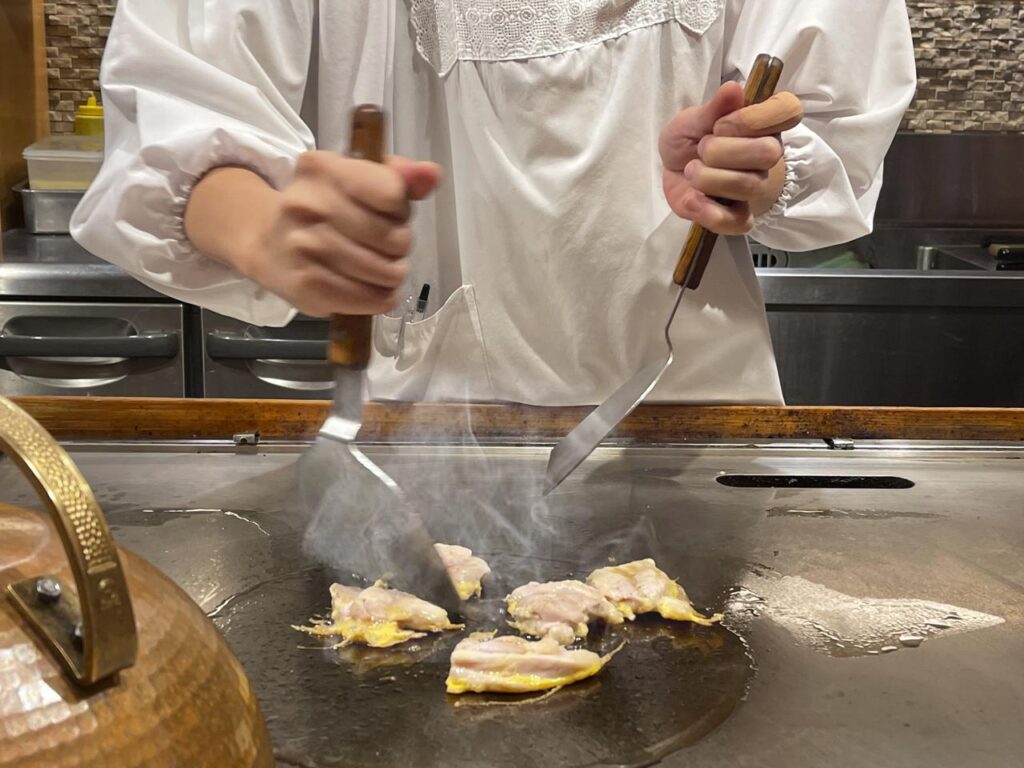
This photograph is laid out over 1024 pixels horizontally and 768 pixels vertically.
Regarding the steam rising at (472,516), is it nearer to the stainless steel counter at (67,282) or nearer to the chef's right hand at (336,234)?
the chef's right hand at (336,234)

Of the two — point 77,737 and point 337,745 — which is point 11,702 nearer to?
point 77,737

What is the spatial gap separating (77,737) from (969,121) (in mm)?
3097

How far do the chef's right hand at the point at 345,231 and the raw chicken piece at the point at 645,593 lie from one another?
34 centimetres

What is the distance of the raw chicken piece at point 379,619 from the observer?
95 cm

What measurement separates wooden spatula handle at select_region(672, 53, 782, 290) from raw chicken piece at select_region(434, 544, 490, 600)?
1.50 ft

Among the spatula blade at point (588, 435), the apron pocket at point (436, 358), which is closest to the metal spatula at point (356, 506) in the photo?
the spatula blade at point (588, 435)

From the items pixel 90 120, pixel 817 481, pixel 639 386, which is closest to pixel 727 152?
pixel 639 386

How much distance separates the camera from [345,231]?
34.8 inches

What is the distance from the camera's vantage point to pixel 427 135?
1.50 metres

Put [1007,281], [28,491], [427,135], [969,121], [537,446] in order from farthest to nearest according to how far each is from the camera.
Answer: [969,121] → [1007,281] → [427,135] → [537,446] → [28,491]

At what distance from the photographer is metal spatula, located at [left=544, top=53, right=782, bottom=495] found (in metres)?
1.21

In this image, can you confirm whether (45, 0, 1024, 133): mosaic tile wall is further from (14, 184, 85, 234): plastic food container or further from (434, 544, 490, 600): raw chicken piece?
(434, 544, 490, 600): raw chicken piece

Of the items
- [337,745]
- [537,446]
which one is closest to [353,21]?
[537,446]

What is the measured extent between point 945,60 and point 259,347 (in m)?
2.05
